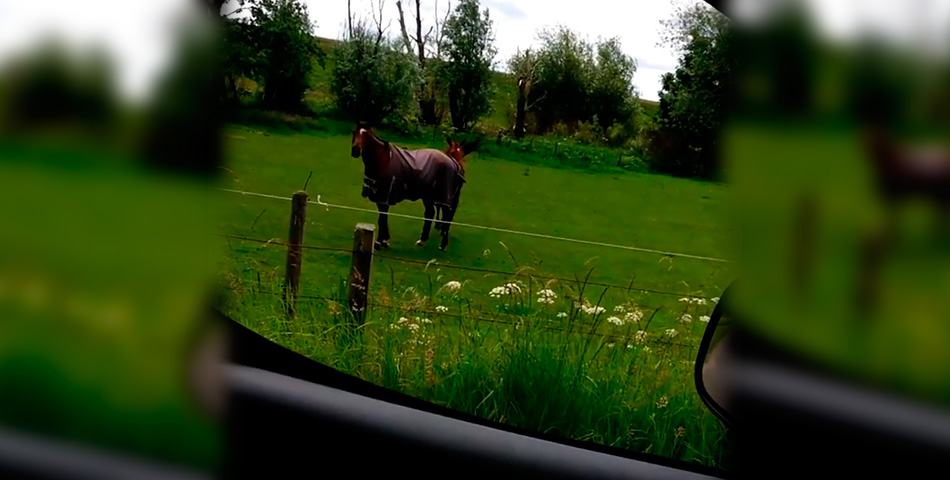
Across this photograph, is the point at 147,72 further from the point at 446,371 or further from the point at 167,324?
the point at 446,371

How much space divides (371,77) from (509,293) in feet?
1.75

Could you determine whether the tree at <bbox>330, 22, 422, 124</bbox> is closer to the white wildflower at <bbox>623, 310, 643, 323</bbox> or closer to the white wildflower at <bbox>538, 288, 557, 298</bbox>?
the white wildflower at <bbox>538, 288, 557, 298</bbox>

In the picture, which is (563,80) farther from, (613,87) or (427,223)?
(427,223)

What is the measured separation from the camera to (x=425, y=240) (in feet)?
5.74

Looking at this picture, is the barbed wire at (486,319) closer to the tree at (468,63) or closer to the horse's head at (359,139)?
the horse's head at (359,139)

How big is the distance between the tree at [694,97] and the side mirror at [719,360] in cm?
21

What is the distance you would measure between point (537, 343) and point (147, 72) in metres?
0.88

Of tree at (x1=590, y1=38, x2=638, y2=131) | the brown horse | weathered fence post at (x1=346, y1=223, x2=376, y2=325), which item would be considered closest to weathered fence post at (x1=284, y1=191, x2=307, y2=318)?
weathered fence post at (x1=346, y1=223, x2=376, y2=325)

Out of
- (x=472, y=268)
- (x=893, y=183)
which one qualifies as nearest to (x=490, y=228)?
(x=472, y=268)

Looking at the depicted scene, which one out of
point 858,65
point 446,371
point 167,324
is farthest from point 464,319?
point 858,65

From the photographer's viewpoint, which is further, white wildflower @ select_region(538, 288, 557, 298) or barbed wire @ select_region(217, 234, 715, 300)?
white wildflower @ select_region(538, 288, 557, 298)

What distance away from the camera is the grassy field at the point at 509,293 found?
1.44 meters

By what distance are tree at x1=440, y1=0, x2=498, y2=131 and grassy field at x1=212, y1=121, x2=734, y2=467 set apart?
93 mm

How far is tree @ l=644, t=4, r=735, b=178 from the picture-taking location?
98cm
